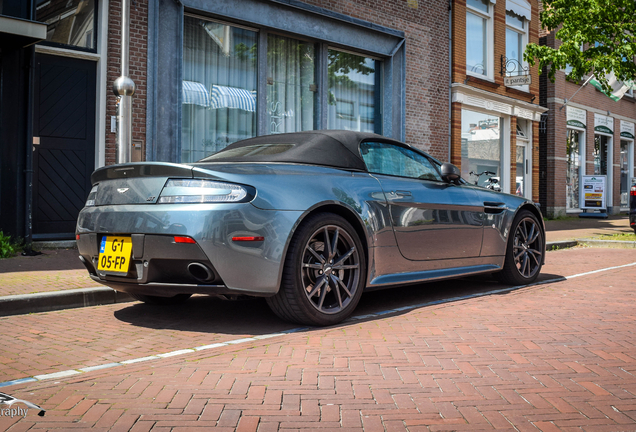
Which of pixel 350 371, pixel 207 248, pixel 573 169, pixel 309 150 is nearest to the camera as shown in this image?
pixel 350 371

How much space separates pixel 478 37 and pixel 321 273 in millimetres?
14527

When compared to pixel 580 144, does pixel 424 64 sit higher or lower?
higher

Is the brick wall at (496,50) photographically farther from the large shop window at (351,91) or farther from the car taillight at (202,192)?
the car taillight at (202,192)

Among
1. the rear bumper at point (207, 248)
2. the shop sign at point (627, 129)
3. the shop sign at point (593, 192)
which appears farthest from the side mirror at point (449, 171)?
the shop sign at point (627, 129)

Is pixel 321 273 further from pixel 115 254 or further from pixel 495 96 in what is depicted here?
pixel 495 96

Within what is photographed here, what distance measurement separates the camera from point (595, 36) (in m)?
13.8

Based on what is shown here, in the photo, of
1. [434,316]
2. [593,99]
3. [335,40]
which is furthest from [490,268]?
[593,99]

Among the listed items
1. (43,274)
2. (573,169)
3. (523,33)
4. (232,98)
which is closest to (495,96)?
(523,33)

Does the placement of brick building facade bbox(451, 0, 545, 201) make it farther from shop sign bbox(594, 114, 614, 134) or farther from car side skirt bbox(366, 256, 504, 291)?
car side skirt bbox(366, 256, 504, 291)

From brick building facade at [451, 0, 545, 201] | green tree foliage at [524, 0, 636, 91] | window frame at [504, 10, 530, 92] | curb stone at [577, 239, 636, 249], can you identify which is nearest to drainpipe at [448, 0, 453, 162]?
brick building facade at [451, 0, 545, 201]

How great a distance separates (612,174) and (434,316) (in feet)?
77.5

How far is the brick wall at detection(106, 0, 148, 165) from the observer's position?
9.27m

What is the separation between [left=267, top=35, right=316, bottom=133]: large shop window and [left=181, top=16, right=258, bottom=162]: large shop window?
0.43 metres

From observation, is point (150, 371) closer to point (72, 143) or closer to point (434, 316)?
point (434, 316)
